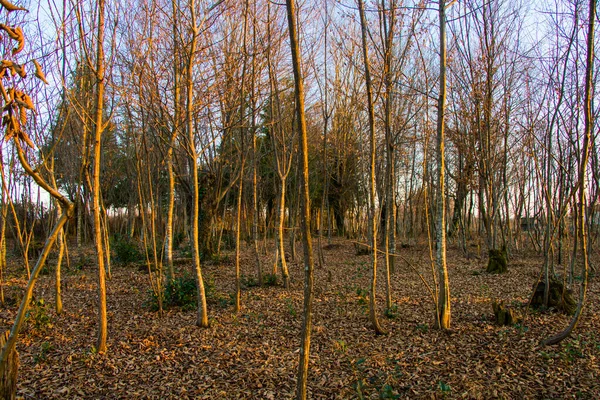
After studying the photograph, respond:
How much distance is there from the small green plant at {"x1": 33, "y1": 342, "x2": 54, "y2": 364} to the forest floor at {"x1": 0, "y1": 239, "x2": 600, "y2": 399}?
0.01m

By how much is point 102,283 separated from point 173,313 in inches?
84.8

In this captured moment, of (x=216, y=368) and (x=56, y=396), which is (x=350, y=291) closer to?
(x=216, y=368)

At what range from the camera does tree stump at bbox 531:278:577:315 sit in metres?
5.62

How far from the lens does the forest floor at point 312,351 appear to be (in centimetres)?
366

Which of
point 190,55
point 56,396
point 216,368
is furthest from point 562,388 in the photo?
point 190,55

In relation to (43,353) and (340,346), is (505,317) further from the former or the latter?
(43,353)

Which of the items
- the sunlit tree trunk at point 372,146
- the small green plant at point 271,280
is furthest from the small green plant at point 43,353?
the small green plant at point 271,280

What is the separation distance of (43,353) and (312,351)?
3155 mm

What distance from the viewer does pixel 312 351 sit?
4660 millimetres

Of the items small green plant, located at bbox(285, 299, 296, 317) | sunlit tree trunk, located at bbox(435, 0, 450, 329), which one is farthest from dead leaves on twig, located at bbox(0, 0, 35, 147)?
small green plant, located at bbox(285, 299, 296, 317)

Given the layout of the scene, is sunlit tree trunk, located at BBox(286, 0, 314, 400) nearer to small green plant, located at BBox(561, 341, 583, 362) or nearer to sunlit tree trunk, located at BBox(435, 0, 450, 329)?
sunlit tree trunk, located at BBox(435, 0, 450, 329)

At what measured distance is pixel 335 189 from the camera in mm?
19266

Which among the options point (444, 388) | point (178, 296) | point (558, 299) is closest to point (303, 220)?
point (444, 388)

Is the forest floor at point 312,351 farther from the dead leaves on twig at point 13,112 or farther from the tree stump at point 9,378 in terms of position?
the dead leaves on twig at point 13,112
